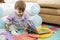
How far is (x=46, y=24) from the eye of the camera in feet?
7.41

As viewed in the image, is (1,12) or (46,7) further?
(46,7)

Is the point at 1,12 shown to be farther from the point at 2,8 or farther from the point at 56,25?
the point at 56,25

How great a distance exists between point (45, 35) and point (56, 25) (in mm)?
657

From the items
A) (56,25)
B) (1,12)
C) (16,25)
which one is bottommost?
(56,25)

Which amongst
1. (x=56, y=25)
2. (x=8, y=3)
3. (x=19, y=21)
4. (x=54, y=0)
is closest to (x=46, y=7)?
(x=54, y=0)

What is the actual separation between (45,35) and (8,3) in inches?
28.2

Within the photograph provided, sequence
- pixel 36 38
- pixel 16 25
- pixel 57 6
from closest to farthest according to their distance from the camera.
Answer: pixel 36 38 → pixel 16 25 → pixel 57 6

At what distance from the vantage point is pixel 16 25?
1637 millimetres

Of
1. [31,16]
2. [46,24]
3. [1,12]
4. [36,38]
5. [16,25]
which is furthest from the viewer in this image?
[46,24]

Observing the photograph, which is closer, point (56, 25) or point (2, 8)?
point (2, 8)

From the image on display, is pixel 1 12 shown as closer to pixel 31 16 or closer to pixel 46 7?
pixel 31 16

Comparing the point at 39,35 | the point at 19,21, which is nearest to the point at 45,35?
the point at 39,35

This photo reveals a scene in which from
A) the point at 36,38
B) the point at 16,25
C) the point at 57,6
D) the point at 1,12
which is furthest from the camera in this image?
the point at 57,6

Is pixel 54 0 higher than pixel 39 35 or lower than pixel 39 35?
higher
